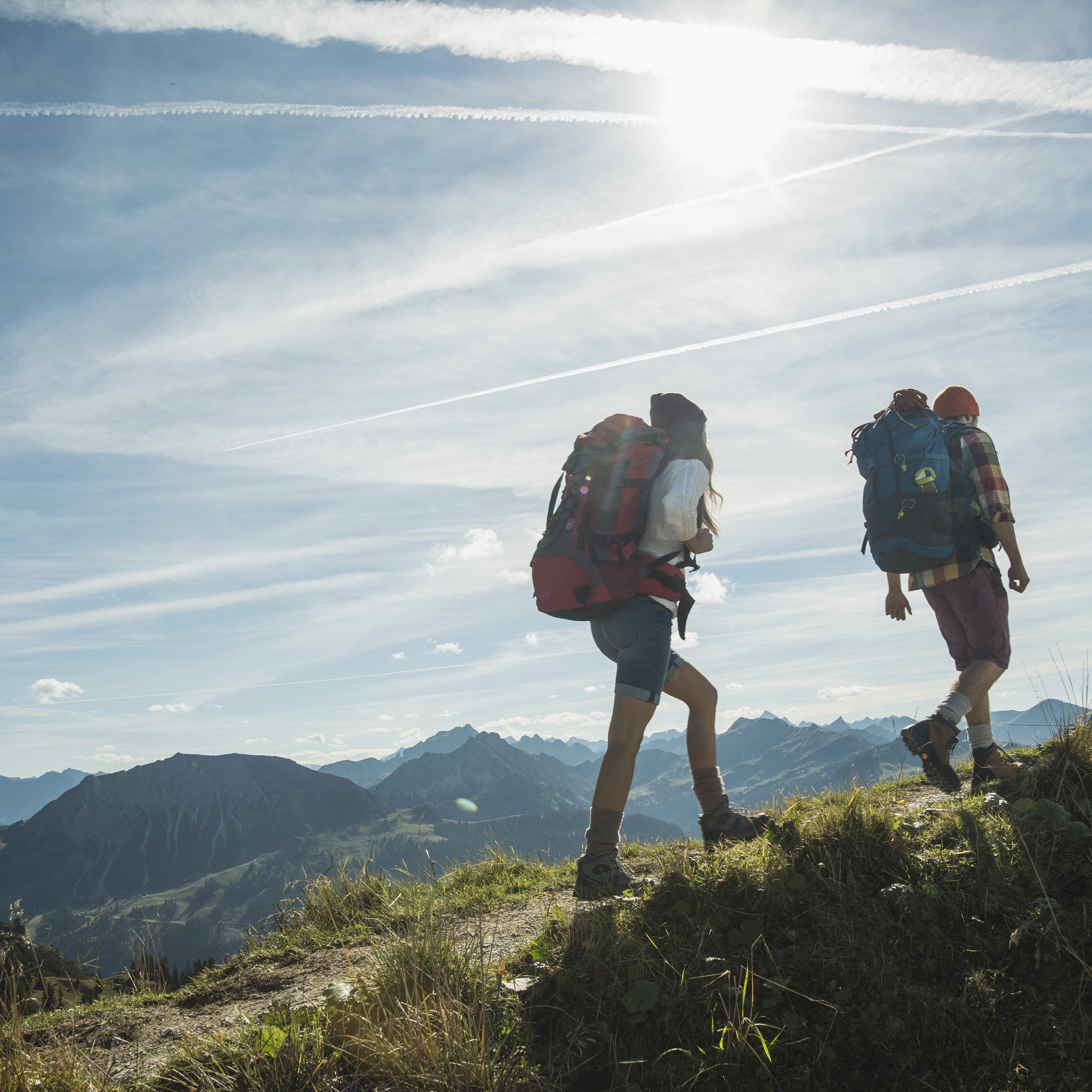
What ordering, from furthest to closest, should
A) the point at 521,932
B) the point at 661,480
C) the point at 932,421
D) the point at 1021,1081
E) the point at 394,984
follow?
the point at 932,421 < the point at 661,480 < the point at 521,932 < the point at 394,984 < the point at 1021,1081

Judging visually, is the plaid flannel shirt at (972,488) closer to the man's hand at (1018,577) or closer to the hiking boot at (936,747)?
the man's hand at (1018,577)

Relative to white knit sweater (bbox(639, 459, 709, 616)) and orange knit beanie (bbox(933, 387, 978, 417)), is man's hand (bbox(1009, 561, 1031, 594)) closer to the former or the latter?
orange knit beanie (bbox(933, 387, 978, 417))

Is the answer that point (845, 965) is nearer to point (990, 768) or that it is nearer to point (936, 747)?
point (936, 747)

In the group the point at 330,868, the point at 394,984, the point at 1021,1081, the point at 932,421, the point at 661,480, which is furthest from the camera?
the point at 330,868

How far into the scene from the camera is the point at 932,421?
558 centimetres

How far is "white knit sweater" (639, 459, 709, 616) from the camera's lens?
4164mm

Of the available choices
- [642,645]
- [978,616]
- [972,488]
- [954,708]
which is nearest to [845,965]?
[642,645]

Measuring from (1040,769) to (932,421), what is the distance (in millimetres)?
2709

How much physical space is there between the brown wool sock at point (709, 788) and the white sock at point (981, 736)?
2.19 meters

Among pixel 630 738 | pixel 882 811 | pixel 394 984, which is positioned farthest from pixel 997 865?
pixel 394 984

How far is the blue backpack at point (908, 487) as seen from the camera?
17.8 feet

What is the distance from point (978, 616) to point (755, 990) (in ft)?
12.8

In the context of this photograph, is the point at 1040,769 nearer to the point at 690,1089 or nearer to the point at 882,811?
the point at 882,811

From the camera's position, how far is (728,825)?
4750 mm
